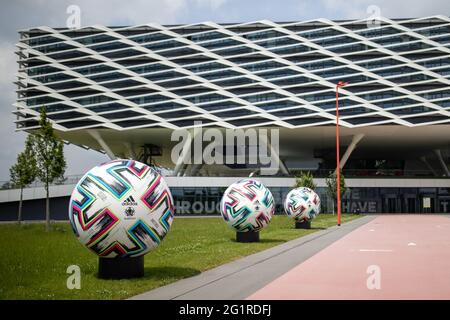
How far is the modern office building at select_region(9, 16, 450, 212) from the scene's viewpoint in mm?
61594

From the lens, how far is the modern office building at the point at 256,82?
6159cm

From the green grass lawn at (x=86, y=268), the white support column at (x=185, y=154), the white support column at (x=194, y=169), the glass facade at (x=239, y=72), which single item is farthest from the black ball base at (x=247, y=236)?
the white support column at (x=194, y=169)

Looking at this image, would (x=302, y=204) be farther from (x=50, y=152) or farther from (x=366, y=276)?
(x=366, y=276)

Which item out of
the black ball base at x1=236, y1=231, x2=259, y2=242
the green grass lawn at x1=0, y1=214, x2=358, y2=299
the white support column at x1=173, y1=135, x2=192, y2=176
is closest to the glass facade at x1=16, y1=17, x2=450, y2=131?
the white support column at x1=173, y1=135, x2=192, y2=176

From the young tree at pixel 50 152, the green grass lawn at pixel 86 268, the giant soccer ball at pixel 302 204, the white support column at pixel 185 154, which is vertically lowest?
the green grass lawn at pixel 86 268

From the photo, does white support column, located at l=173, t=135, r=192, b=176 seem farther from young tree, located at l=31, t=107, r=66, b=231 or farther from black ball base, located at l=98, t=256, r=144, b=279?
black ball base, located at l=98, t=256, r=144, b=279

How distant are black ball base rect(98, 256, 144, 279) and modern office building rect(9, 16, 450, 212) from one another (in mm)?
51120

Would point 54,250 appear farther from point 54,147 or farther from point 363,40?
point 363,40

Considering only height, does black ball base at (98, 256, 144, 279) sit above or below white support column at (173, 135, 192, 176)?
below

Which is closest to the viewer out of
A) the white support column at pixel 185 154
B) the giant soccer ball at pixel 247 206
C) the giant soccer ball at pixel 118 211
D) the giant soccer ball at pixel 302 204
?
the giant soccer ball at pixel 118 211

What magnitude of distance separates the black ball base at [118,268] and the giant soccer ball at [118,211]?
26 cm

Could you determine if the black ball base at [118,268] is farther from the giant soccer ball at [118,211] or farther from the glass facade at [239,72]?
the glass facade at [239,72]

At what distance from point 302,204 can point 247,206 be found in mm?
9314

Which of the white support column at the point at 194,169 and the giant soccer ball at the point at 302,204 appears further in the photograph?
the white support column at the point at 194,169
